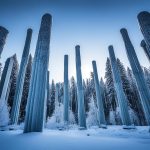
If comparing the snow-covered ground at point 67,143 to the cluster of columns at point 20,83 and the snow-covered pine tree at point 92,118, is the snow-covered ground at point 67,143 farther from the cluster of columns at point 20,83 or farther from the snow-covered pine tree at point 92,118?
the snow-covered pine tree at point 92,118

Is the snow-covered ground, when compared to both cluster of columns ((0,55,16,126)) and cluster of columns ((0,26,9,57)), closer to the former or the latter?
cluster of columns ((0,55,16,126))

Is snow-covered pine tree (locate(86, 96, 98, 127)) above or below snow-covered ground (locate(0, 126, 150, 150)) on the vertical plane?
above

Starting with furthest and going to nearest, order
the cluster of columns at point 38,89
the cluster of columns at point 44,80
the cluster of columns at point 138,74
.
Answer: the cluster of columns at point 138,74 < the cluster of columns at point 44,80 < the cluster of columns at point 38,89

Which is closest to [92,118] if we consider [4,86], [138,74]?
[138,74]

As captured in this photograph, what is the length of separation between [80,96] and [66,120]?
5027 mm

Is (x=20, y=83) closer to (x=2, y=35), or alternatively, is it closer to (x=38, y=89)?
(x=2, y=35)

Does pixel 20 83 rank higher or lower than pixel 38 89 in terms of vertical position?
higher

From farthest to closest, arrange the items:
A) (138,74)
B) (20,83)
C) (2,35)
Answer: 1. (20,83)
2. (138,74)
3. (2,35)

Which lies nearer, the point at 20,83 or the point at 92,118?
the point at 20,83

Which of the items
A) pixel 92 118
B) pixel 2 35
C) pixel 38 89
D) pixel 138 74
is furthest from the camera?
pixel 92 118

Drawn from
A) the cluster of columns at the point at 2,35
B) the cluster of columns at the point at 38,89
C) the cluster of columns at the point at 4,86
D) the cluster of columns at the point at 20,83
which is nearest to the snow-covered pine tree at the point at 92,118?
the cluster of columns at the point at 4,86

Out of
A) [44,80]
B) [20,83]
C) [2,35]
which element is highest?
[2,35]

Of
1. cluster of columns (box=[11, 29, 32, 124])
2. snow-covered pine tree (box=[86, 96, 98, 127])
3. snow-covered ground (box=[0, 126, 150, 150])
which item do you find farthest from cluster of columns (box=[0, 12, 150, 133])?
snow-covered pine tree (box=[86, 96, 98, 127])

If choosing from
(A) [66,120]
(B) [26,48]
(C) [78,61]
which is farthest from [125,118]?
(B) [26,48]
